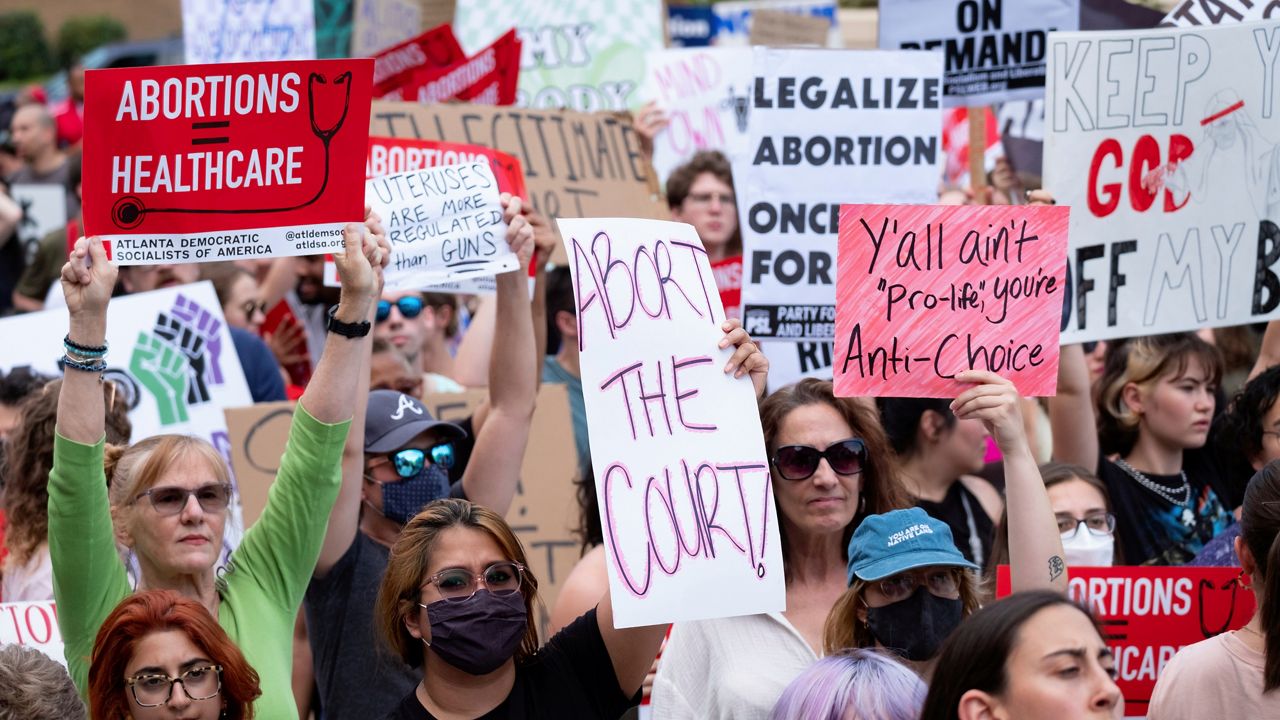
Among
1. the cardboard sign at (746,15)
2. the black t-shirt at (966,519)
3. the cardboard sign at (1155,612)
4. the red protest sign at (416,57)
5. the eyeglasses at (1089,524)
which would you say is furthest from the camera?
the cardboard sign at (746,15)

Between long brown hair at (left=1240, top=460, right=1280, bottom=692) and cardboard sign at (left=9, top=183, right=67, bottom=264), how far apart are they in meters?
8.22

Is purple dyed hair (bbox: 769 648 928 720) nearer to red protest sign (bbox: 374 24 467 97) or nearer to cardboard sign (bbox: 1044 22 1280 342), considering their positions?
cardboard sign (bbox: 1044 22 1280 342)

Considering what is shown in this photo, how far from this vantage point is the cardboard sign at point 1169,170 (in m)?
5.00

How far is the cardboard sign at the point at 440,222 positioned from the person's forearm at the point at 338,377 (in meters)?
0.89

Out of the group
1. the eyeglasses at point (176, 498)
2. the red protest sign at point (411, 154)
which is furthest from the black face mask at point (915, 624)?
the red protest sign at point (411, 154)

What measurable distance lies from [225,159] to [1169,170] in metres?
2.83

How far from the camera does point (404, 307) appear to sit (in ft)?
19.8

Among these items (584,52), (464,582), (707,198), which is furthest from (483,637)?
(584,52)

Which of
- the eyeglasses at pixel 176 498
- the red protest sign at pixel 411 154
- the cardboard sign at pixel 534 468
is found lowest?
the cardboard sign at pixel 534 468

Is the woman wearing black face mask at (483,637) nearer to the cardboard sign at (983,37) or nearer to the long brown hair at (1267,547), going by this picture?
the long brown hair at (1267,547)

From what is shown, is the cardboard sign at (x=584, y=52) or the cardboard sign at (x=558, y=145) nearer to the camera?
the cardboard sign at (x=558, y=145)

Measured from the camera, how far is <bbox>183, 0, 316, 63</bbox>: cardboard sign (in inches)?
360

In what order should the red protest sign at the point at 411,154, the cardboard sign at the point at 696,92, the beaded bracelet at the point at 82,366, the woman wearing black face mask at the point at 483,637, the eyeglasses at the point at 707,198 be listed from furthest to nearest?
the cardboard sign at the point at 696,92 → the eyeglasses at the point at 707,198 → the red protest sign at the point at 411,154 → the beaded bracelet at the point at 82,366 → the woman wearing black face mask at the point at 483,637

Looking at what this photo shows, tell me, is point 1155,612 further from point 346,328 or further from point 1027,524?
point 346,328
